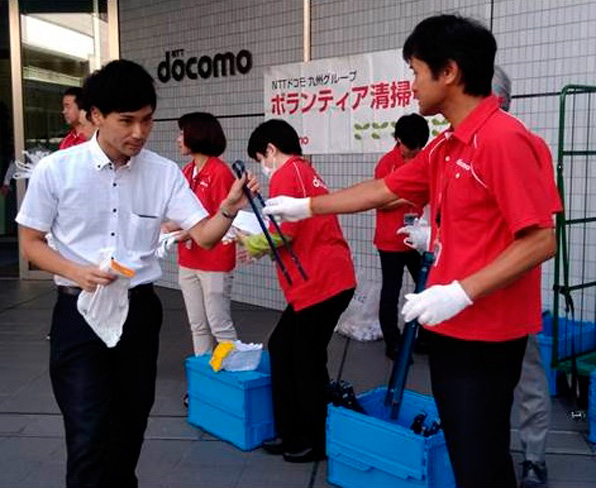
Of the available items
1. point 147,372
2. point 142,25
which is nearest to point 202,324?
point 147,372

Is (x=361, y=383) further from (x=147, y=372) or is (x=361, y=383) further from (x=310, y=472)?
(x=147, y=372)

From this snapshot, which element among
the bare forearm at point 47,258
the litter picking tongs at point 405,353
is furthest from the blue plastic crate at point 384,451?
the bare forearm at point 47,258

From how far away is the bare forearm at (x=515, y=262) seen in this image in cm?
201

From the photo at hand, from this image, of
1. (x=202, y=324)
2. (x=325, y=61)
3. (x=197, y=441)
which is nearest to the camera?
(x=197, y=441)

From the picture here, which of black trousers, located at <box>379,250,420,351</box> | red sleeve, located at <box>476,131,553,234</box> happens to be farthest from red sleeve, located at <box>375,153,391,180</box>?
red sleeve, located at <box>476,131,553,234</box>

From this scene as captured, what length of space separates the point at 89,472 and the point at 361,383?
2.69 metres

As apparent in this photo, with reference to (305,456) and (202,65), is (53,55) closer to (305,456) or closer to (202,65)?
(202,65)

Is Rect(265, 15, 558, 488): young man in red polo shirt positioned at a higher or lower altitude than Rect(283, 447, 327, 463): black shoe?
higher

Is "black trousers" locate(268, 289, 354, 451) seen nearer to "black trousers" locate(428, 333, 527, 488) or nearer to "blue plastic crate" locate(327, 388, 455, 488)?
"blue plastic crate" locate(327, 388, 455, 488)

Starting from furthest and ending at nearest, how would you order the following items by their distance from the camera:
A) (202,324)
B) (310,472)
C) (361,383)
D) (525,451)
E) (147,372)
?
(361,383) → (202,324) → (310,472) → (525,451) → (147,372)

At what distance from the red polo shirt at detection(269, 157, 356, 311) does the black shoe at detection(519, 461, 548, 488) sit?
1.18 m

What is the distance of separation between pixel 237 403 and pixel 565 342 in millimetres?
1968

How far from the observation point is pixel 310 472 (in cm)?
370

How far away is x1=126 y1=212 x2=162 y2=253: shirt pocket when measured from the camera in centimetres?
276
